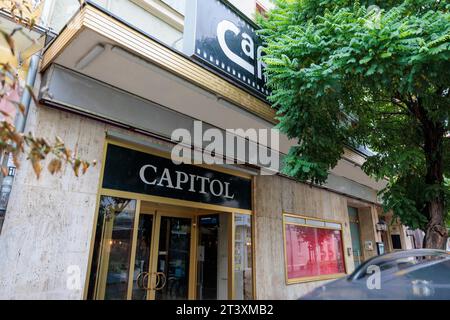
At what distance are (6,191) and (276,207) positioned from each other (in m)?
5.55

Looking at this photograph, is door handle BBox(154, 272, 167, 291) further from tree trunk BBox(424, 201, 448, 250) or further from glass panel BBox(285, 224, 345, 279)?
tree trunk BBox(424, 201, 448, 250)

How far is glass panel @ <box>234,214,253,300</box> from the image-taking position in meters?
6.30

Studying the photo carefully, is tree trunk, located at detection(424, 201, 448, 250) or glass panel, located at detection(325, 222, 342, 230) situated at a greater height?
glass panel, located at detection(325, 222, 342, 230)

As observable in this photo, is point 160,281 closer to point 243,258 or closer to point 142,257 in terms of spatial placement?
point 142,257

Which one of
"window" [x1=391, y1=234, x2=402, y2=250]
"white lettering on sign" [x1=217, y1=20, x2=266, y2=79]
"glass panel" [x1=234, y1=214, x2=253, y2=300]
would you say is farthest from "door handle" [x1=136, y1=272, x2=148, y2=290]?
"window" [x1=391, y1=234, x2=402, y2=250]

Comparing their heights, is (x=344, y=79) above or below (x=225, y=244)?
above

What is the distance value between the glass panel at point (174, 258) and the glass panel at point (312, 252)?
2591 mm

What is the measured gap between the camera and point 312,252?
8.30 meters

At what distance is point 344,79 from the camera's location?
13.0ft

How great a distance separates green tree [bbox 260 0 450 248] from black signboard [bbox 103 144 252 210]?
6.29 ft
